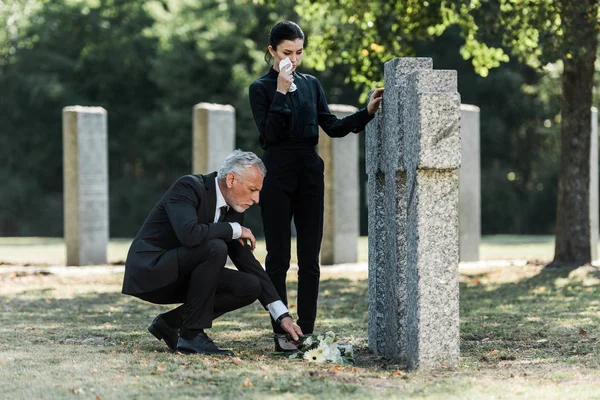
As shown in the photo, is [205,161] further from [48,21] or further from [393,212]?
[48,21]

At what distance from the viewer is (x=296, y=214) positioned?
7.20m

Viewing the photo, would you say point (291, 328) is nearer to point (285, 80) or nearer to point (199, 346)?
point (199, 346)

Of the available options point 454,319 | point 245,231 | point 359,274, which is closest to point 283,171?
point 245,231

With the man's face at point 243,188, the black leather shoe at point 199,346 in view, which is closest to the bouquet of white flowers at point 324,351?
the black leather shoe at point 199,346

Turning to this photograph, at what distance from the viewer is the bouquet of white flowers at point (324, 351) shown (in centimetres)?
653

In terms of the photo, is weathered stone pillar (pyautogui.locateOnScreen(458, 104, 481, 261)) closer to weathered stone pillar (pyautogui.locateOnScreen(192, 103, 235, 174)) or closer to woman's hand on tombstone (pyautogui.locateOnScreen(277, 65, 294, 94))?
weathered stone pillar (pyautogui.locateOnScreen(192, 103, 235, 174))

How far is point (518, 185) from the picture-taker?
38.5m

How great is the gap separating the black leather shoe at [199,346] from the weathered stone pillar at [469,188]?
924cm

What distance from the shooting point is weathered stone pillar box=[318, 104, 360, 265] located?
15172 millimetres

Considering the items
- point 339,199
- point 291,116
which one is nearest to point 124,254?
point 339,199

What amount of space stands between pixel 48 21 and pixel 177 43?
6.50 meters

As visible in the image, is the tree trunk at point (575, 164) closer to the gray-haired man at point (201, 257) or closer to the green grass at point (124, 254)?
the green grass at point (124, 254)

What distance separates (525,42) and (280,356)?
27.9 ft

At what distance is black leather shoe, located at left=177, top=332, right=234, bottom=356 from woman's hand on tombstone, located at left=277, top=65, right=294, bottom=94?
63.5 inches
